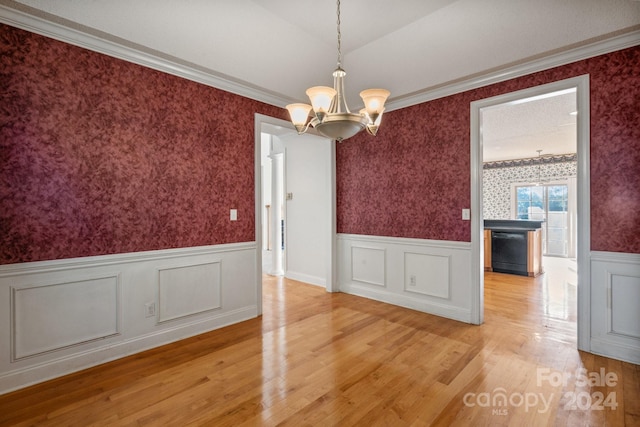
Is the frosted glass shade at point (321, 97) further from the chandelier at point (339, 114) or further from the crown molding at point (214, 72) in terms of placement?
the crown molding at point (214, 72)

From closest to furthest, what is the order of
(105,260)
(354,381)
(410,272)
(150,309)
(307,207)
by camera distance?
(354,381), (105,260), (150,309), (410,272), (307,207)

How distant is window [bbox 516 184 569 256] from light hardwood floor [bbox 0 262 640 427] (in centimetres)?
677

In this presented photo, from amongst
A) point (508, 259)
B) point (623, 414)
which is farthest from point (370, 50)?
point (508, 259)

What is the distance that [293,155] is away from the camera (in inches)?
216

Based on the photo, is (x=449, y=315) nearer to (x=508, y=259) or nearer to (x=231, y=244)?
(x=231, y=244)

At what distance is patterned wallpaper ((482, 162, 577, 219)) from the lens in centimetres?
899

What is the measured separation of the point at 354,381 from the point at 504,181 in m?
9.63

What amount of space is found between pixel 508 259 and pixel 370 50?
4665 millimetres

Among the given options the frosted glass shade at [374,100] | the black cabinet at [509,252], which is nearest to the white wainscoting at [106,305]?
the frosted glass shade at [374,100]

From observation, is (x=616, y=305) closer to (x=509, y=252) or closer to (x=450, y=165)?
(x=450, y=165)

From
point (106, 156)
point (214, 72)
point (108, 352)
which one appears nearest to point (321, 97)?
point (214, 72)

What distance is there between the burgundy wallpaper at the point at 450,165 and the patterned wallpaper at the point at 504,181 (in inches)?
288

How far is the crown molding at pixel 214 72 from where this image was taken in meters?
2.26

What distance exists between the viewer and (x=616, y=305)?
2.59m
